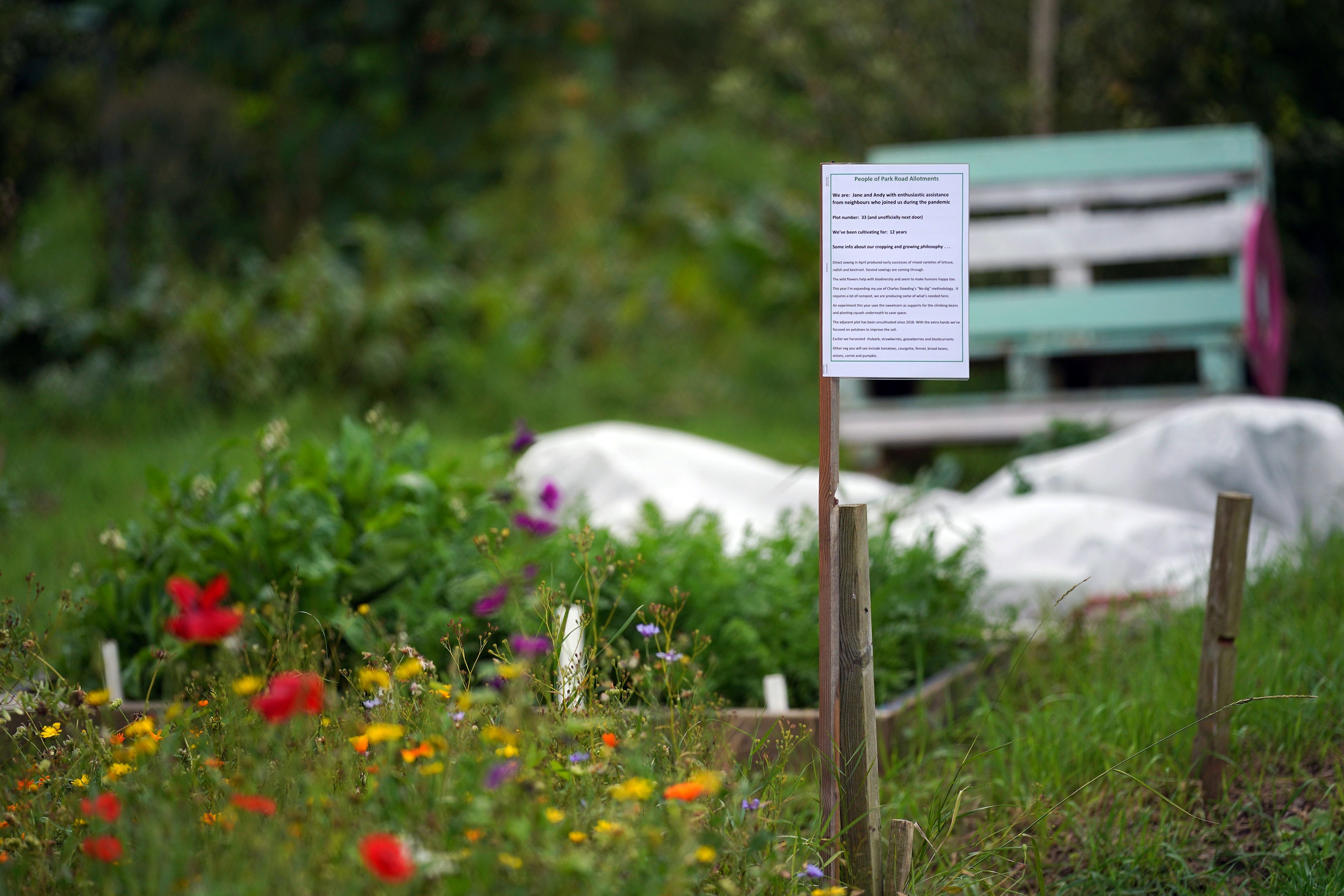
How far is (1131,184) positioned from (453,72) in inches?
218

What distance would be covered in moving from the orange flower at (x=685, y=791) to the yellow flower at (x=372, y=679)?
1.35ft

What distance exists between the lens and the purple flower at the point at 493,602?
2475 millimetres

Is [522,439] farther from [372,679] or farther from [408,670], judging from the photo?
[408,670]

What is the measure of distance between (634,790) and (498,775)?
0.56ft

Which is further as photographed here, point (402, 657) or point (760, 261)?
point (760, 261)

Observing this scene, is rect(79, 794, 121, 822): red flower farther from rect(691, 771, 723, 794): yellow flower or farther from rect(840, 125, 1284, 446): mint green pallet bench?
rect(840, 125, 1284, 446): mint green pallet bench

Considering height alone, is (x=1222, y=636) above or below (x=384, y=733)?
below

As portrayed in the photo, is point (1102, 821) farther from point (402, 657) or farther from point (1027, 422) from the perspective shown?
point (1027, 422)

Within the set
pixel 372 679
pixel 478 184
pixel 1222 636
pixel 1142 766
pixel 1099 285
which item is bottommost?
pixel 1142 766

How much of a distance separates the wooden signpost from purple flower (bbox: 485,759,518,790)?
0.71m

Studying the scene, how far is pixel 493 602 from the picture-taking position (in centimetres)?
248

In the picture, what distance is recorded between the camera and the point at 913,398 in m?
5.60

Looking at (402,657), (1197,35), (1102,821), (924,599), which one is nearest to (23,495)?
(402,657)

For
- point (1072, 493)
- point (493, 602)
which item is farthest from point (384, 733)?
point (1072, 493)
